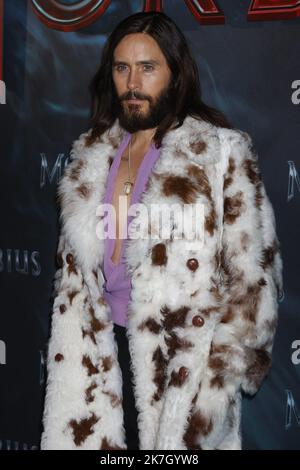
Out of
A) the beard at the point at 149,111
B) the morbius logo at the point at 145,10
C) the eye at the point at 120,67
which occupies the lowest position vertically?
the beard at the point at 149,111

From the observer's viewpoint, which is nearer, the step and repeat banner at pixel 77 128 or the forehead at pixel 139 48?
the forehead at pixel 139 48

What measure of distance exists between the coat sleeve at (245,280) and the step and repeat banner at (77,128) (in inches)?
22.0

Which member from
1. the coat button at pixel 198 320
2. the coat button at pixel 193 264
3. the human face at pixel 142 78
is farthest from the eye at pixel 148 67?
the coat button at pixel 198 320

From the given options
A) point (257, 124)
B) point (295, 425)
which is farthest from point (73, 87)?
point (295, 425)

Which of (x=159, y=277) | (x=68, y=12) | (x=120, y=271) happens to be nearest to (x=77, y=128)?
(x=68, y=12)

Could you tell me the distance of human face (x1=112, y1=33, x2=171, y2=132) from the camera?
2338mm

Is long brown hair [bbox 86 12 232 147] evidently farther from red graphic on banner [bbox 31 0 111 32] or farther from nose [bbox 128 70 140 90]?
red graphic on banner [bbox 31 0 111 32]

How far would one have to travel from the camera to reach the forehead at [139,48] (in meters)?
2.34

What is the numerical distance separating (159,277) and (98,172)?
527 millimetres

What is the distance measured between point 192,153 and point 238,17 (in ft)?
2.71

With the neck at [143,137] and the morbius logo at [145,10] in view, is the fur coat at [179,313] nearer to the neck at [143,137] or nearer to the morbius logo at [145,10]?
the neck at [143,137]

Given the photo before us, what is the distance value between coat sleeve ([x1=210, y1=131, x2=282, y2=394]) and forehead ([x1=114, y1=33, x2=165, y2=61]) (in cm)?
45

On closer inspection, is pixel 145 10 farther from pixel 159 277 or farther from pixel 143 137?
pixel 159 277

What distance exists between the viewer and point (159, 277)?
7.20 ft
